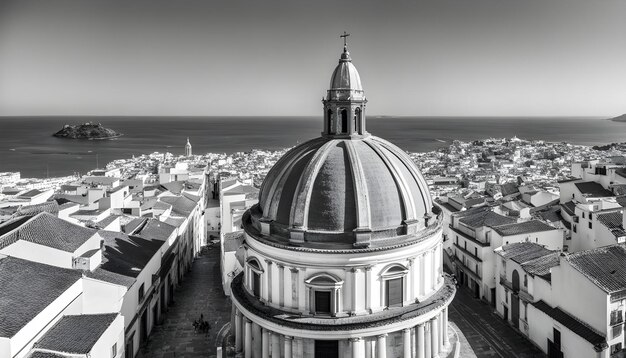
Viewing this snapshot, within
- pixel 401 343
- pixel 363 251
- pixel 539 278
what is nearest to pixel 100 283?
pixel 363 251

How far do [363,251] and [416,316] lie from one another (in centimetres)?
437

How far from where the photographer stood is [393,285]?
24.2 metres

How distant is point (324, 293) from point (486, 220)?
21.1 metres

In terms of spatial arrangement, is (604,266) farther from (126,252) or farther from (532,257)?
(126,252)

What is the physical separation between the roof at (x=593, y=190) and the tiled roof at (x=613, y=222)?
11.1m

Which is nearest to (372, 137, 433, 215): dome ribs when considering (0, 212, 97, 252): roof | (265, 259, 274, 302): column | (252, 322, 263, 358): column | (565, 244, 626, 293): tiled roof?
(265, 259, 274, 302): column

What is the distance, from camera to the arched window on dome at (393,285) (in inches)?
941

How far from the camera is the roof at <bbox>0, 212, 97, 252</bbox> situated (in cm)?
2759

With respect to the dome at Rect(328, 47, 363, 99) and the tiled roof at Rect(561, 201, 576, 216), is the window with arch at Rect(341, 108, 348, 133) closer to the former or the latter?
the dome at Rect(328, 47, 363, 99)

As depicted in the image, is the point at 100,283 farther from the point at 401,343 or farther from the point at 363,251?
the point at 401,343

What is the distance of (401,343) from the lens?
24094 millimetres

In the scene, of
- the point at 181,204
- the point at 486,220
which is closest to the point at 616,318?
the point at 486,220

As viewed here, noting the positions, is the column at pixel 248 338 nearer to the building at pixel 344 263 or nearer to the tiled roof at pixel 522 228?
the building at pixel 344 263

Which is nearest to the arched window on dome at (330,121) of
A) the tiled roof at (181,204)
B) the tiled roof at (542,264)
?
the tiled roof at (542,264)
